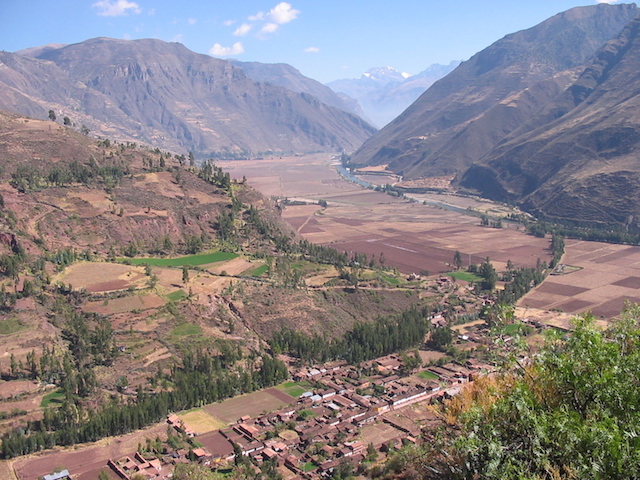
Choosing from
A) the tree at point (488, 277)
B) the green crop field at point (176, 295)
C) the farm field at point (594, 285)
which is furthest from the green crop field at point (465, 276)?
the green crop field at point (176, 295)

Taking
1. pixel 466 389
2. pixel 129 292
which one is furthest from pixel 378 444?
pixel 129 292

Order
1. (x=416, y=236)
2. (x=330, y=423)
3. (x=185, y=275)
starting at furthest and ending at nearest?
(x=416, y=236), (x=185, y=275), (x=330, y=423)

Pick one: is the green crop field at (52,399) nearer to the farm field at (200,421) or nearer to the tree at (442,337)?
the farm field at (200,421)

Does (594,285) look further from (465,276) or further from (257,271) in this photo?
(257,271)

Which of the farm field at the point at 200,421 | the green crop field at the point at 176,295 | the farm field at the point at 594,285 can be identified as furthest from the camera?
the farm field at the point at 594,285

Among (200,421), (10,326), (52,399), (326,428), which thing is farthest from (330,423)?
(10,326)

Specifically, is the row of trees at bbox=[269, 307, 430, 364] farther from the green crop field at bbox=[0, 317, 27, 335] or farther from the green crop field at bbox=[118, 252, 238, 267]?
the green crop field at bbox=[0, 317, 27, 335]

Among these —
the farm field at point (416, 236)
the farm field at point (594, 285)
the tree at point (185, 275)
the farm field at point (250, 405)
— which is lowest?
the farm field at point (250, 405)
